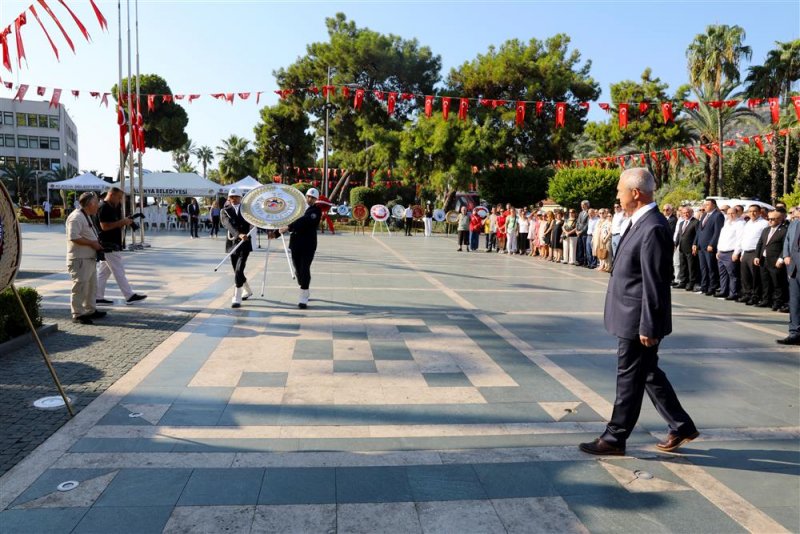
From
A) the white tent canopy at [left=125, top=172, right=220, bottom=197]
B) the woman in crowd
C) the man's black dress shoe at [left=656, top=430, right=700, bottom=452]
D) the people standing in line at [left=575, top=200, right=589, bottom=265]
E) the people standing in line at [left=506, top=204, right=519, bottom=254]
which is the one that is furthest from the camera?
the white tent canopy at [left=125, top=172, right=220, bottom=197]

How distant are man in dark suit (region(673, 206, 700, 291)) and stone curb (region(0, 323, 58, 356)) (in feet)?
37.3

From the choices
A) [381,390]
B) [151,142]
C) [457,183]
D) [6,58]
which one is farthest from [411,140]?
[381,390]

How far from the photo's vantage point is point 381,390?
5113 mm

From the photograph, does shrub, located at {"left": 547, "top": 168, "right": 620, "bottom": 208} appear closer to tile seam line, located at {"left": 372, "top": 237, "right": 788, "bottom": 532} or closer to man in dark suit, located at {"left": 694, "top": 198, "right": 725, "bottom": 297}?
man in dark suit, located at {"left": 694, "top": 198, "right": 725, "bottom": 297}

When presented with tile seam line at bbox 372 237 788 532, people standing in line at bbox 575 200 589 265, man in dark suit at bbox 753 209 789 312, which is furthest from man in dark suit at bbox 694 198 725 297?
tile seam line at bbox 372 237 788 532

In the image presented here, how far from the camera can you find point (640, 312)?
367cm

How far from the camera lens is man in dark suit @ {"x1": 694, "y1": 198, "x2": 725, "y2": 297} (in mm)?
11266

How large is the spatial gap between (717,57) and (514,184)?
48.4ft

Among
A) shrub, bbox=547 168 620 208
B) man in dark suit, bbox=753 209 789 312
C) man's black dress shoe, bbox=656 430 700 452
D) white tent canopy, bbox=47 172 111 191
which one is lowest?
man's black dress shoe, bbox=656 430 700 452

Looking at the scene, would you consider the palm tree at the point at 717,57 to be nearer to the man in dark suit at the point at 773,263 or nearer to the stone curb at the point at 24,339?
the man in dark suit at the point at 773,263

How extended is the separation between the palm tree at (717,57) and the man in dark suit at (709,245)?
2769cm

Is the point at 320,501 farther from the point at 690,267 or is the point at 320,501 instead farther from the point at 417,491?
the point at 690,267

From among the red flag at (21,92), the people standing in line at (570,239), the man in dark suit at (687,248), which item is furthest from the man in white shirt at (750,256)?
the red flag at (21,92)

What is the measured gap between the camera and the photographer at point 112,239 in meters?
8.46
